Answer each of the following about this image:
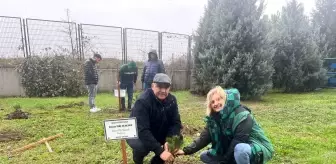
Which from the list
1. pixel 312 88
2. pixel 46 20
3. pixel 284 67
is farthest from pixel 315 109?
pixel 46 20

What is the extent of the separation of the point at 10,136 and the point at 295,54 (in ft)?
39.2

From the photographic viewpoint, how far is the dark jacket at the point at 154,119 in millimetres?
3271

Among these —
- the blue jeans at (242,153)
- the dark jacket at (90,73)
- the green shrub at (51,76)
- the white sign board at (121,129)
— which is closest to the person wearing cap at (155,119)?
the white sign board at (121,129)

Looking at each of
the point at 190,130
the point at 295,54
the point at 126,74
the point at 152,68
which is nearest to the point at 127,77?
the point at 126,74

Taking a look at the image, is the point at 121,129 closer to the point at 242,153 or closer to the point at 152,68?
the point at 242,153

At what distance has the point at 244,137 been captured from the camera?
2854mm

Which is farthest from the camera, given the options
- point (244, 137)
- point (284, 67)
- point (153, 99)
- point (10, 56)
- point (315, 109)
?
point (284, 67)

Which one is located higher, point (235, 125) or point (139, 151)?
point (235, 125)

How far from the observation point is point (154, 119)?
3.48 meters

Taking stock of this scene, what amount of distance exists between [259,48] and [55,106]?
22.9 feet

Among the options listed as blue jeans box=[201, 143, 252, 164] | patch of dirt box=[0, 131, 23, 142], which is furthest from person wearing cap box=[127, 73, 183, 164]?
patch of dirt box=[0, 131, 23, 142]

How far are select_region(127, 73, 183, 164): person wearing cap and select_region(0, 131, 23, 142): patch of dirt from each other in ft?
8.16

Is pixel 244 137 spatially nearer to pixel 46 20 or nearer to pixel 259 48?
pixel 259 48

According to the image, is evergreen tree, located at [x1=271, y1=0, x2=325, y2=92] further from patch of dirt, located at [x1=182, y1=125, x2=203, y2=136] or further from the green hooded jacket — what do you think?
the green hooded jacket
